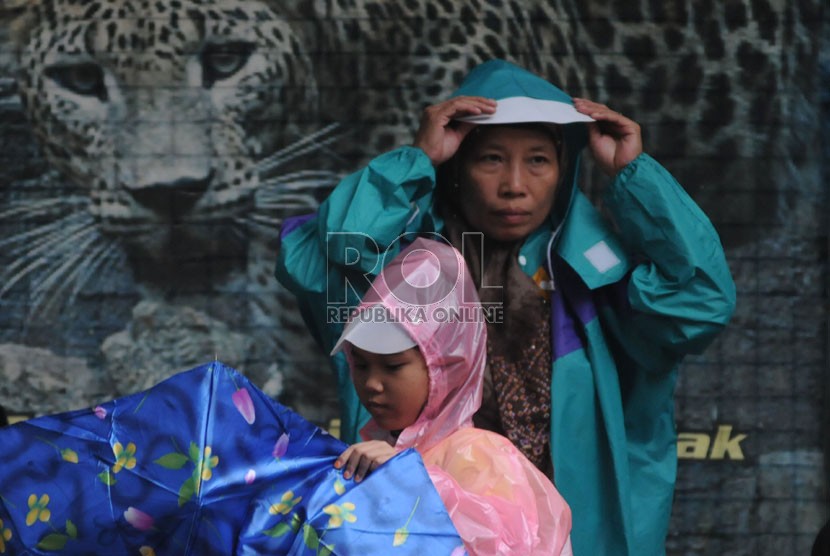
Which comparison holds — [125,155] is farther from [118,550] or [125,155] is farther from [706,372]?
[118,550]

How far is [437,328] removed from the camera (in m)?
2.94

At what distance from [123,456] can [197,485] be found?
0.16 m

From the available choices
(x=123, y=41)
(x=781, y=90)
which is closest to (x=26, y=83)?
(x=123, y=41)

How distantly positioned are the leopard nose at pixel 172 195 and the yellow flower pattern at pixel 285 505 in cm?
266

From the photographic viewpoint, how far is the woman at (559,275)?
137 inches

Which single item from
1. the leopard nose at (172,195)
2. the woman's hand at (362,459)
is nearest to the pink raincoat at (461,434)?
the woman's hand at (362,459)

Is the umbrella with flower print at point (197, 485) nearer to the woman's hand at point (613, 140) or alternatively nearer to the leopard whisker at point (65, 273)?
the woman's hand at point (613, 140)

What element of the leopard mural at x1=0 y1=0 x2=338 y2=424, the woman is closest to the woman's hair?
the woman

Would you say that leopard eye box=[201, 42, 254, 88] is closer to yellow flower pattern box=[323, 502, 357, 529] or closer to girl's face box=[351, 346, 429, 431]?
girl's face box=[351, 346, 429, 431]

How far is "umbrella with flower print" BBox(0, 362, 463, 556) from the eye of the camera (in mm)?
2465

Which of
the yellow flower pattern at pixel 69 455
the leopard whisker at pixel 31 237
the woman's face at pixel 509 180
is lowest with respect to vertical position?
the leopard whisker at pixel 31 237

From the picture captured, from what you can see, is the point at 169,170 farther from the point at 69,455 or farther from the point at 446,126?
the point at 69,455

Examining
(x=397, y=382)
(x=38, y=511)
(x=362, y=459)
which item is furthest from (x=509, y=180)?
(x=38, y=511)

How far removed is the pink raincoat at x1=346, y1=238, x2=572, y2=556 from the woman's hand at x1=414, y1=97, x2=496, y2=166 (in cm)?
42
